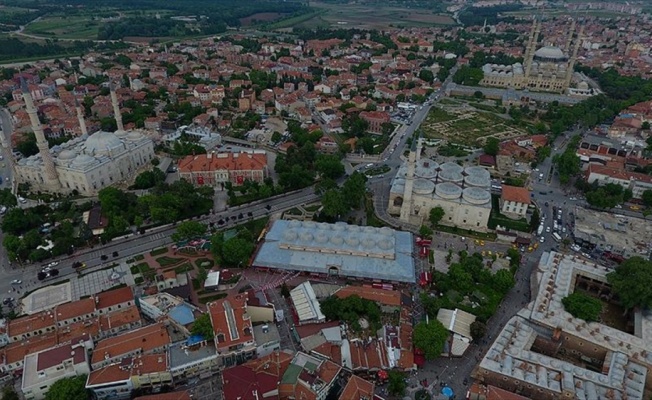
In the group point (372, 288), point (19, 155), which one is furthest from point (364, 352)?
point (19, 155)

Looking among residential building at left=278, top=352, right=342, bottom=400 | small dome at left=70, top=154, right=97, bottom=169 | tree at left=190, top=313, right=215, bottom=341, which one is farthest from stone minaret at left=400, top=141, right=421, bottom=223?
small dome at left=70, top=154, right=97, bottom=169

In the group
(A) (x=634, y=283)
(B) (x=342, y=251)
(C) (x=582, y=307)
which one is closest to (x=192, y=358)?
(B) (x=342, y=251)

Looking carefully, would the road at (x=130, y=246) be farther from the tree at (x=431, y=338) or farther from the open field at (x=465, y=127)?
the open field at (x=465, y=127)

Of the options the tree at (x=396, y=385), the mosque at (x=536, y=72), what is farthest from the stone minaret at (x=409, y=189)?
the mosque at (x=536, y=72)

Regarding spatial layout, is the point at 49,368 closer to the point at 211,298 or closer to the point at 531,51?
the point at 211,298

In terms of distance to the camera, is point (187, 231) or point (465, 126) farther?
point (465, 126)

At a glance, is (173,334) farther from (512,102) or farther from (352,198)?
(512,102)
